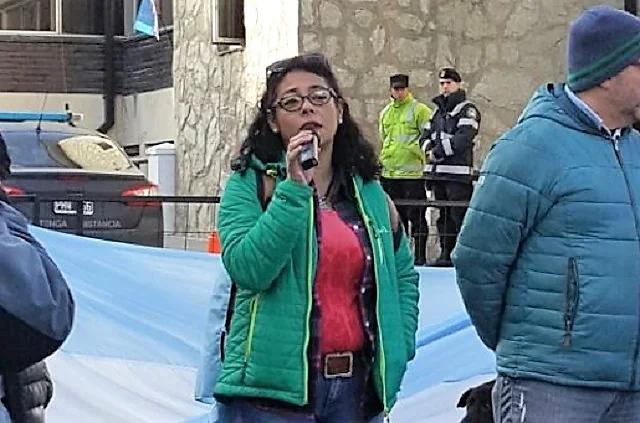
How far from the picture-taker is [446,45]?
1634 cm

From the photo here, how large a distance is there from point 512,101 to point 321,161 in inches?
480

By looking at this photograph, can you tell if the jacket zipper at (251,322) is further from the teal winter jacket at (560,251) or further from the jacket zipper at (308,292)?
the teal winter jacket at (560,251)

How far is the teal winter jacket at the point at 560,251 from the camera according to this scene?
424cm

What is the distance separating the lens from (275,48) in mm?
16422

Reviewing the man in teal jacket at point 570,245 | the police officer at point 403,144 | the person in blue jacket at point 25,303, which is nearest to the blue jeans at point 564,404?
the man in teal jacket at point 570,245

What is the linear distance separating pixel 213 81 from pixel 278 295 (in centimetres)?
1407

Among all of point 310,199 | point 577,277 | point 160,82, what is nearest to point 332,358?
point 310,199

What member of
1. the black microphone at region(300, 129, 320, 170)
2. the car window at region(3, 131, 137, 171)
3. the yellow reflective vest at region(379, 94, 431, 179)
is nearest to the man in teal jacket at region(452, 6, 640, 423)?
the black microphone at region(300, 129, 320, 170)

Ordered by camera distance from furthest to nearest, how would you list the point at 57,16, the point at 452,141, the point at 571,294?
the point at 57,16 → the point at 452,141 → the point at 571,294

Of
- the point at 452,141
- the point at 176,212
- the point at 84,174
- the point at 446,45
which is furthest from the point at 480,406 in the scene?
the point at 176,212

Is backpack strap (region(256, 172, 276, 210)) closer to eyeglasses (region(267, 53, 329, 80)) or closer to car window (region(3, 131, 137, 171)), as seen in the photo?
eyeglasses (region(267, 53, 329, 80))

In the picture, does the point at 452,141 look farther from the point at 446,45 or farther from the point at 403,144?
the point at 446,45

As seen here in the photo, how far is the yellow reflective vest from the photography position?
1407cm

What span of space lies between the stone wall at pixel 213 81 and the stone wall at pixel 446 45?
20.9 inches
